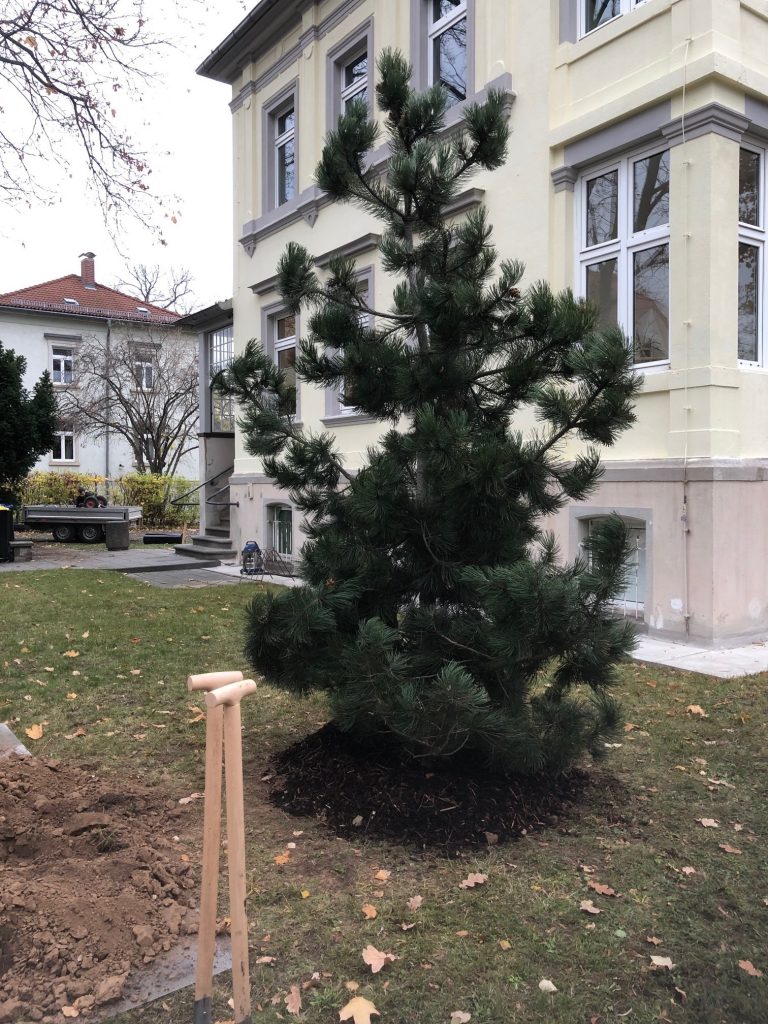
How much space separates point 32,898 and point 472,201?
8.86 m

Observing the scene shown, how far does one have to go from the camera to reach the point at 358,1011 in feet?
7.72

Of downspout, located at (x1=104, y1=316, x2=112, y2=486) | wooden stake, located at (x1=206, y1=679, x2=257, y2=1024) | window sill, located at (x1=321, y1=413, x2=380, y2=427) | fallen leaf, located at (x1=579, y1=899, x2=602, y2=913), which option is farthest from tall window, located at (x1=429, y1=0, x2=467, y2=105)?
downspout, located at (x1=104, y1=316, x2=112, y2=486)

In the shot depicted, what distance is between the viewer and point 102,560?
49.3 feet

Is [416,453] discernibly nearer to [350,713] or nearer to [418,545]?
[418,545]

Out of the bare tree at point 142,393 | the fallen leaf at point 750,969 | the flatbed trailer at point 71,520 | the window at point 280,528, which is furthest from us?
the bare tree at point 142,393

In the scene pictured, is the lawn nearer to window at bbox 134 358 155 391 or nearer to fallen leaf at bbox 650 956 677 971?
fallen leaf at bbox 650 956 677 971

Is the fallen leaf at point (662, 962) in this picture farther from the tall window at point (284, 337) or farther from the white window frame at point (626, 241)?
the tall window at point (284, 337)

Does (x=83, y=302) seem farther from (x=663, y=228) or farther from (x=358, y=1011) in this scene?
(x=358, y=1011)

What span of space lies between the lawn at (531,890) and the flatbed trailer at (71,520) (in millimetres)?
14365

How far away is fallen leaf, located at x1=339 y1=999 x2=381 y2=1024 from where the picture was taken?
232 centimetres

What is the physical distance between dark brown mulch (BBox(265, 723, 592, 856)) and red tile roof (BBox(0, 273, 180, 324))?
3105cm

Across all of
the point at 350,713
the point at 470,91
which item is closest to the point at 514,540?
the point at 350,713

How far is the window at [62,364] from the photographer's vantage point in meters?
33.7

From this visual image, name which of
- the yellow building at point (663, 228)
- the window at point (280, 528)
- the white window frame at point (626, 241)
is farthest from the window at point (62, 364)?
the white window frame at point (626, 241)
